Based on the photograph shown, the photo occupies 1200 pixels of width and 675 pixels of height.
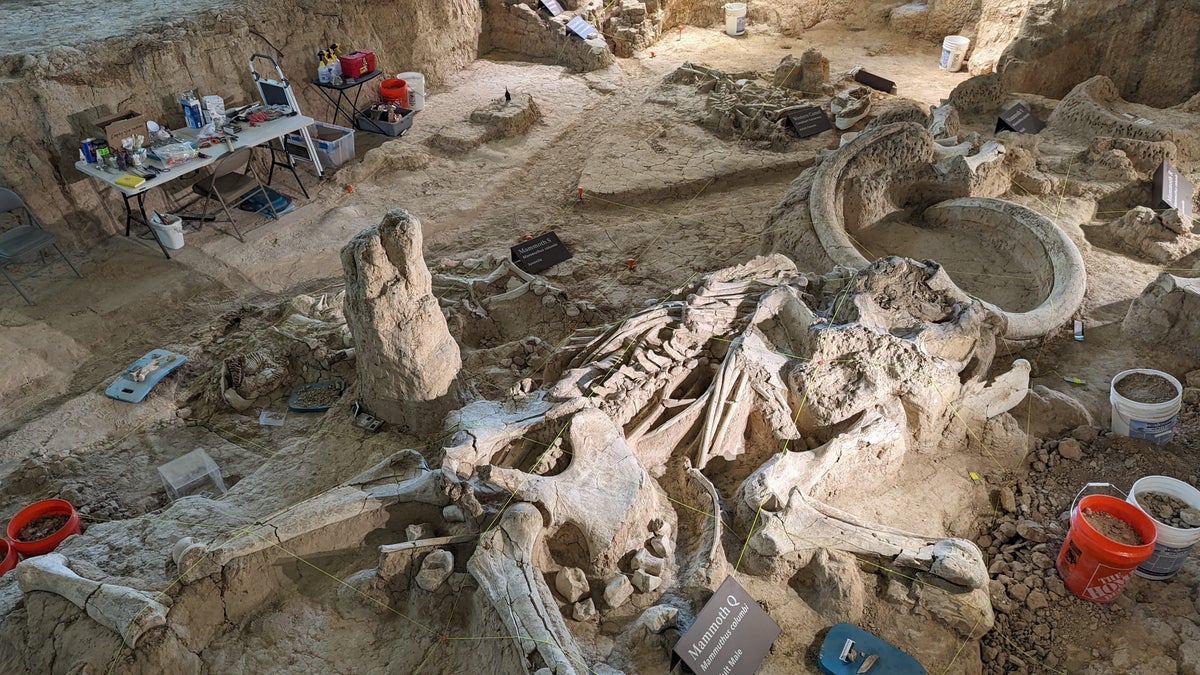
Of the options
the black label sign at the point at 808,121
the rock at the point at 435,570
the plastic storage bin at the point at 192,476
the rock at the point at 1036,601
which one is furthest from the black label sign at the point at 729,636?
the black label sign at the point at 808,121

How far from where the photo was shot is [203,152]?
277 inches

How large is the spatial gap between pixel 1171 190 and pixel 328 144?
7.90m

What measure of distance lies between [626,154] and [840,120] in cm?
262

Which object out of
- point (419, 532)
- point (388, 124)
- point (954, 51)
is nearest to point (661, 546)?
point (419, 532)

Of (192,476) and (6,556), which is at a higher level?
(6,556)

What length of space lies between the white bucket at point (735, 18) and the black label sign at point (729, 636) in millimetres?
11095

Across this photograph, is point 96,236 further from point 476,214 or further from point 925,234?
point 925,234

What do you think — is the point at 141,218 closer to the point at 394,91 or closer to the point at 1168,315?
the point at 394,91

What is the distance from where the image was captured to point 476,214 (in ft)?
26.1

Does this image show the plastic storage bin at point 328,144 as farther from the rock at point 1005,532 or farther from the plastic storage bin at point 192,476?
the rock at point 1005,532

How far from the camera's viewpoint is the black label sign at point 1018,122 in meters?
8.11

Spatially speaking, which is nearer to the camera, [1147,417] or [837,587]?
[837,587]

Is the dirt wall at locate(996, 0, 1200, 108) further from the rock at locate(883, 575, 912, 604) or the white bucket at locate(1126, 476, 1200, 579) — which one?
the rock at locate(883, 575, 912, 604)

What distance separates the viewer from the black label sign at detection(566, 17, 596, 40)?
1108 centimetres
